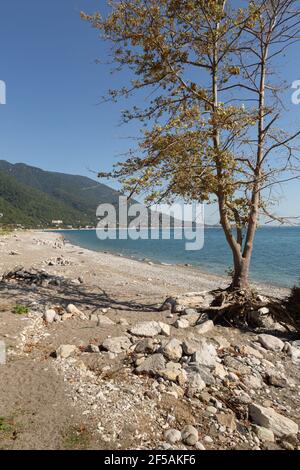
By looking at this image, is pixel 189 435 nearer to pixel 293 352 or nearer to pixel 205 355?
pixel 205 355

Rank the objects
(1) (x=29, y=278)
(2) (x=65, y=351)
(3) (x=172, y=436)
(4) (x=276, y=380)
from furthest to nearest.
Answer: (1) (x=29, y=278) → (2) (x=65, y=351) → (4) (x=276, y=380) → (3) (x=172, y=436)

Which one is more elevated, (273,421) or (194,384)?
(194,384)

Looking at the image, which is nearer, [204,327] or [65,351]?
[65,351]

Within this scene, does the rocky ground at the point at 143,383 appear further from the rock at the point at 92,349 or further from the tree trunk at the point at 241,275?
the tree trunk at the point at 241,275

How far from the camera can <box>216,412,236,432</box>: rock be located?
458cm

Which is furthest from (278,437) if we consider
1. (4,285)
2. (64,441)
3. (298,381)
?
(4,285)

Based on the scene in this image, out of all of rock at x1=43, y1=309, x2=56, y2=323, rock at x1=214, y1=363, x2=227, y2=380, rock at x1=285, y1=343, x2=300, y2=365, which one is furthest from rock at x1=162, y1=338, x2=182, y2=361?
rock at x1=43, y1=309, x2=56, y2=323

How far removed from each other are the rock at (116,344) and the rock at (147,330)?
Result: 0.57 m

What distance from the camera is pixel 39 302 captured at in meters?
10.7

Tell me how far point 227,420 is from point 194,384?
0.93 metres

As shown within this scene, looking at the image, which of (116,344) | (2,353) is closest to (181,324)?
(116,344)

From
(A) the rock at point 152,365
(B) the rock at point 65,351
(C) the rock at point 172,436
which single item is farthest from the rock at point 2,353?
(C) the rock at point 172,436

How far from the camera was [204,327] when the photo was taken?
27.8 feet

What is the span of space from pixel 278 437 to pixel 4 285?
38.6 ft
